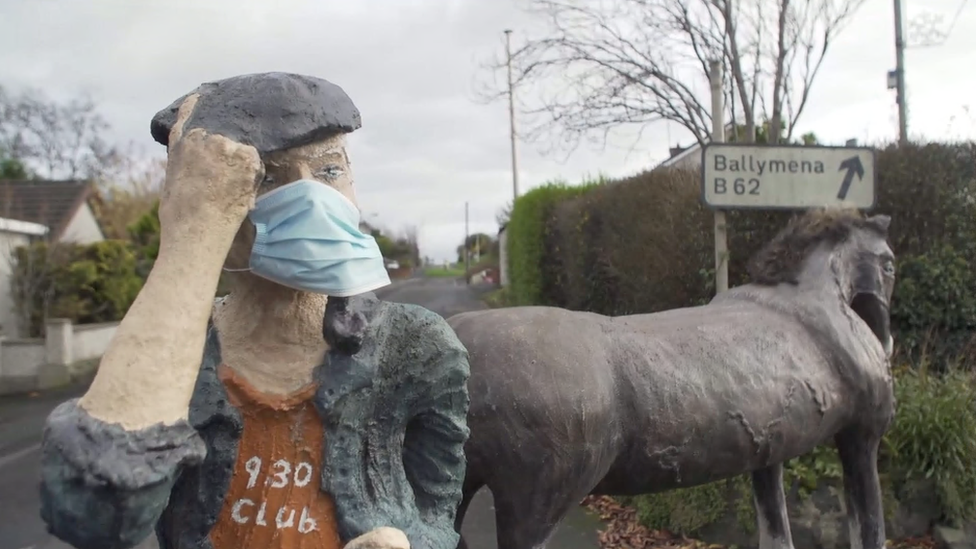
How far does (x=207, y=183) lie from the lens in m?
1.16

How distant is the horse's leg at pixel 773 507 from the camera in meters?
3.76

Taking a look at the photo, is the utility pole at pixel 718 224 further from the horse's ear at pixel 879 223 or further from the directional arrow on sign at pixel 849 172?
the horse's ear at pixel 879 223

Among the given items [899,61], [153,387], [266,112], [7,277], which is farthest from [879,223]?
[7,277]

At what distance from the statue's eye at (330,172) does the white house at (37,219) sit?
45.7ft

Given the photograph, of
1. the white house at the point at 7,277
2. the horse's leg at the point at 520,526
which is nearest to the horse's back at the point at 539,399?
the horse's leg at the point at 520,526

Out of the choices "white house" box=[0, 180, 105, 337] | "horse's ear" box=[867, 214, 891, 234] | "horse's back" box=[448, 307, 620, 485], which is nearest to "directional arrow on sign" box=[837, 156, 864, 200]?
"horse's ear" box=[867, 214, 891, 234]

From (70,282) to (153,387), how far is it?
14165 mm

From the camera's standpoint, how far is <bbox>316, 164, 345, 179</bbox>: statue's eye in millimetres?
1326

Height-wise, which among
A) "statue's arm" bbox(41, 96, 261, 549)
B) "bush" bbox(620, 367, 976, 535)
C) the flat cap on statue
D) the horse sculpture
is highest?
the flat cap on statue

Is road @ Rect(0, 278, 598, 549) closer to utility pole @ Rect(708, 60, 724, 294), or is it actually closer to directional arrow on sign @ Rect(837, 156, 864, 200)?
utility pole @ Rect(708, 60, 724, 294)

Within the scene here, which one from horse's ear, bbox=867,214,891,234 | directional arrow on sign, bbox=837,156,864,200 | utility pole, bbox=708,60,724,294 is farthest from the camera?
utility pole, bbox=708,60,724,294

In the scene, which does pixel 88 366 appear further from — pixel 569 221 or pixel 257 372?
pixel 257 372

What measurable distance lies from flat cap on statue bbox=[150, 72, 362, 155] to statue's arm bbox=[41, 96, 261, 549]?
0.05 m

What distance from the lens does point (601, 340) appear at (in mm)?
2748
